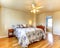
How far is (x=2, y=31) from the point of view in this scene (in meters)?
5.23

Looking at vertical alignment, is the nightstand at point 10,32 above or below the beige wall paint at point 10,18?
below

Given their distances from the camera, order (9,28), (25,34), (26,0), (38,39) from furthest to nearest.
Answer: (9,28)
(38,39)
(26,0)
(25,34)

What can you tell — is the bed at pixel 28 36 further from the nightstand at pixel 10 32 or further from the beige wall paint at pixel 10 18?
the beige wall paint at pixel 10 18

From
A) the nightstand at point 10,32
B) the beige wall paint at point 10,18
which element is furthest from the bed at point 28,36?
the beige wall paint at point 10,18

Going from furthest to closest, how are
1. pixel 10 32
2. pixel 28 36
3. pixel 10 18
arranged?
pixel 10 18
pixel 10 32
pixel 28 36

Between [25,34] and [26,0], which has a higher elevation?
[26,0]

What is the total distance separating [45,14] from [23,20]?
2.58m

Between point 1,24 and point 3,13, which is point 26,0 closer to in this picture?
point 3,13

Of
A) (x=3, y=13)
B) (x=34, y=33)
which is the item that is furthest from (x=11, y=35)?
(x=34, y=33)

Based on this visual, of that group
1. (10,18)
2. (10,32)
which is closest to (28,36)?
(10,32)

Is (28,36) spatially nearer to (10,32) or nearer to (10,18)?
(10,32)

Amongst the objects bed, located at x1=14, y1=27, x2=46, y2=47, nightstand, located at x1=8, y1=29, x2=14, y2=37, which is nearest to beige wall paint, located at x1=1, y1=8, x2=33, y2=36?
nightstand, located at x1=8, y1=29, x2=14, y2=37

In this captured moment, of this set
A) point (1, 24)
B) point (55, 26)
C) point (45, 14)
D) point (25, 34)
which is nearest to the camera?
point (25, 34)

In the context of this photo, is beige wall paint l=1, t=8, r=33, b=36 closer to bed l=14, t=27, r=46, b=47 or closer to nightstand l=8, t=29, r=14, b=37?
nightstand l=8, t=29, r=14, b=37
